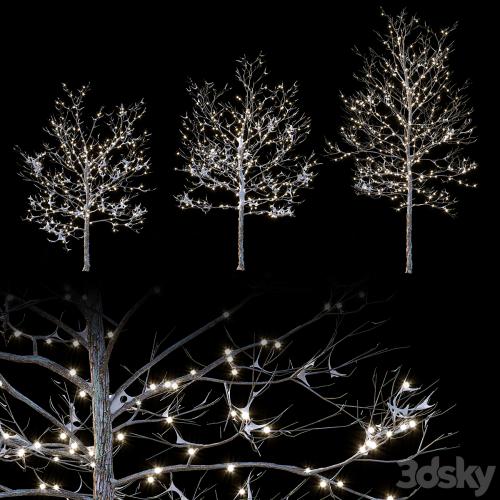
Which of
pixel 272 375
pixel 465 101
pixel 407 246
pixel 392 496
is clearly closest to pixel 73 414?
pixel 272 375

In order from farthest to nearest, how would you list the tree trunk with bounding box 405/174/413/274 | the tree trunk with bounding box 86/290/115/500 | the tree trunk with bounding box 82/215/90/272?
the tree trunk with bounding box 82/215/90/272
the tree trunk with bounding box 405/174/413/274
the tree trunk with bounding box 86/290/115/500

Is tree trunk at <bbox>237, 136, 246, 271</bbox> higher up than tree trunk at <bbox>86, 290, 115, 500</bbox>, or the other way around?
tree trunk at <bbox>237, 136, 246, 271</bbox>

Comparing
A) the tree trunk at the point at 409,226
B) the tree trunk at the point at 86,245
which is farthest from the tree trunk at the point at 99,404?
the tree trunk at the point at 409,226

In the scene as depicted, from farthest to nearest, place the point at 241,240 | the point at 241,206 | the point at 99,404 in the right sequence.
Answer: the point at 241,206, the point at 241,240, the point at 99,404

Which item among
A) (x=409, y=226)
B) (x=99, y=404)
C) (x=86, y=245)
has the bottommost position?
(x=99, y=404)

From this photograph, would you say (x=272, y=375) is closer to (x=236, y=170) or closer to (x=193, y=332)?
(x=193, y=332)

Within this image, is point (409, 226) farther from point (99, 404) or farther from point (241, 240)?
point (99, 404)

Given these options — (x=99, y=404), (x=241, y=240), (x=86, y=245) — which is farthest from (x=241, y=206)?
(x=99, y=404)

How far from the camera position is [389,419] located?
493cm

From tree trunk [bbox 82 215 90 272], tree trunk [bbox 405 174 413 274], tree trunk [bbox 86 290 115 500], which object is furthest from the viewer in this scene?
tree trunk [bbox 82 215 90 272]

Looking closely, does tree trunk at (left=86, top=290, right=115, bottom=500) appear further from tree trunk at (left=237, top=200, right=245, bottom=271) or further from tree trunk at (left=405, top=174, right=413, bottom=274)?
tree trunk at (left=405, top=174, right=413, bottom=274)

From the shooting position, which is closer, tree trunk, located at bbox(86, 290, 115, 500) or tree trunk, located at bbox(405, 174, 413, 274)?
tree trunk, located at bbox(86, 290, 115, 500)

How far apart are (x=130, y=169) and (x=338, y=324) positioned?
20.6 feet

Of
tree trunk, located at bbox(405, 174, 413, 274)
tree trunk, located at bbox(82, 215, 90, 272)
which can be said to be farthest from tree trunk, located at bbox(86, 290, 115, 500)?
tree trunk, located at bbox(405, 174, 413, 274)
